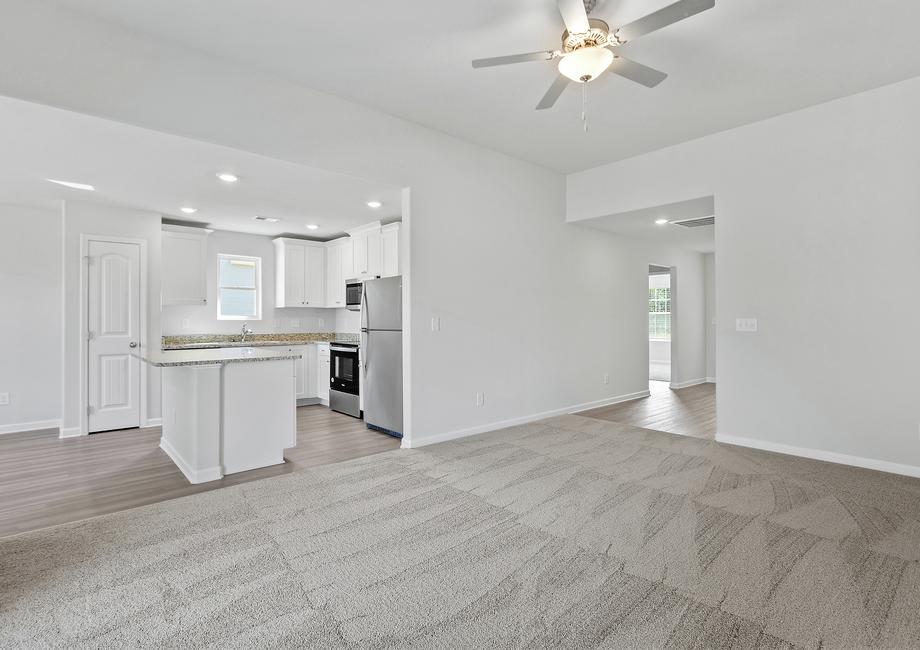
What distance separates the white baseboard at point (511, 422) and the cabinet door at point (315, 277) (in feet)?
11.4

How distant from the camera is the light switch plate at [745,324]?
415 centimetres

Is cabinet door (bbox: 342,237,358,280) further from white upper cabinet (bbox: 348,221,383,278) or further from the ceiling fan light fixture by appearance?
the ceiling fan light fixture

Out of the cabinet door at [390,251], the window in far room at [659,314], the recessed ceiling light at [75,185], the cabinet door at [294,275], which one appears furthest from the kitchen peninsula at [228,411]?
the window in far room at [659,314]

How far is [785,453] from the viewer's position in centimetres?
394

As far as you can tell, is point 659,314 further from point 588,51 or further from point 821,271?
point 588,51

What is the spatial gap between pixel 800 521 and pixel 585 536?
1.28 metres

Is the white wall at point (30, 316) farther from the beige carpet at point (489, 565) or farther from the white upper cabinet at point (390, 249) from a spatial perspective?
the white upper cabinet at point (390, 249)

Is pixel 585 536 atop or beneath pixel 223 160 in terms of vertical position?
beneath

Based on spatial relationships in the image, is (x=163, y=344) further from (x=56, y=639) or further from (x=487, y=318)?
(x=56, y=639)

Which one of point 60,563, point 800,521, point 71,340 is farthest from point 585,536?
point 71,340

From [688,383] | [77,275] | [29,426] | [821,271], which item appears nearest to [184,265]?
[77,275]

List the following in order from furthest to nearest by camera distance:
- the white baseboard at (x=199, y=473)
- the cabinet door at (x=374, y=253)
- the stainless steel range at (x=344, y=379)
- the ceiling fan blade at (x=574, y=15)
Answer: the cabinet door at (x=374, y=253)
the stainless steel range at (x=344, y=379)
the white baseboard at (x=199, y=473)
the ceiling fan blade at (x=574, y=15)

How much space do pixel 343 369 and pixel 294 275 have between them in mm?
1764

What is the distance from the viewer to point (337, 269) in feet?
22.0
